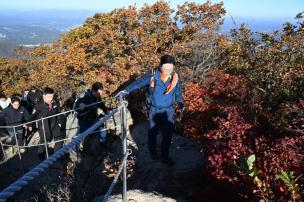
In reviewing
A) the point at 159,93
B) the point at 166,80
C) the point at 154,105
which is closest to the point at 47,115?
the point at 154,105

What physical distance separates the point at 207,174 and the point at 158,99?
1.36 metres

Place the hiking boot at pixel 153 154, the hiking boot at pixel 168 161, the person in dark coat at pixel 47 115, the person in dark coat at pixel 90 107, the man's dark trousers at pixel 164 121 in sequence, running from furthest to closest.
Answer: the person in dark coat at pixel 47 115, the person in dark coat at pixel 90 107, the hiking boot at pixel 153 154, the hiking boot at pixel 168 161, the man's dark trousers at pixel 164 121

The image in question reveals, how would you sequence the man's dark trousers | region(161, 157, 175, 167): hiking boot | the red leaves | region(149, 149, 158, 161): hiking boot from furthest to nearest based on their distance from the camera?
region(149, 149, 158, 161): hiking boot, region(161, 157, 175, 167): hiking boot, the man's dark trousers, the red leaves

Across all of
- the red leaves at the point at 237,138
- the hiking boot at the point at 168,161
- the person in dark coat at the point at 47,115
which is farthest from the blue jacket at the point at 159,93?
the person in dark coat at the point at 47,115

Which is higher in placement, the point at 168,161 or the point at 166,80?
the point at 166,80

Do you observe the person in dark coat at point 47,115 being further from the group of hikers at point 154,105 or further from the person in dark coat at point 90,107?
the person in dark coat at point 90,107

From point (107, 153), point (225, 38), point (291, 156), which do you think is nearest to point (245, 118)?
point (291, 156)

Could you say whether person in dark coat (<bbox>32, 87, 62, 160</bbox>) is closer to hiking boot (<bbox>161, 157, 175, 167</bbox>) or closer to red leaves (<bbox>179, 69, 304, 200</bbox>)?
red leaves (<bbox>179, 69, 304, 200</bbox>)

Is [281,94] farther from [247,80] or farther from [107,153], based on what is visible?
[107,153]

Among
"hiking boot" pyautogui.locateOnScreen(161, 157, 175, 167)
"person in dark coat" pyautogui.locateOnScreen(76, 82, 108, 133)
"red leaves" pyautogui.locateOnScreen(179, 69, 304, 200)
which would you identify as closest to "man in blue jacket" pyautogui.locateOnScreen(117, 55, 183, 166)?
"hiking boot" pyautogui.locateOnScreen(161, 157, 175, 167)

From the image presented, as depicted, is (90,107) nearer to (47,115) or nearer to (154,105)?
(47,115)

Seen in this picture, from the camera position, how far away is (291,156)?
444 cm

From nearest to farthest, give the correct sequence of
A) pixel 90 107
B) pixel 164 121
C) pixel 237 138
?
pixel 237 138 < pixel 164 121 < pixel 90 107

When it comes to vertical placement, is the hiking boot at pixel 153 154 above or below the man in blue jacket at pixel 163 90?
below
